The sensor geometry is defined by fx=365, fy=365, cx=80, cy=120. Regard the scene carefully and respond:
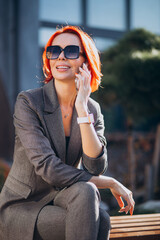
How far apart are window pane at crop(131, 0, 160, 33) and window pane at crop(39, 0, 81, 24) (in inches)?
49.7

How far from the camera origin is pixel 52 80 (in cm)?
234

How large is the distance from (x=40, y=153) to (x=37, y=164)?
2.5 inches

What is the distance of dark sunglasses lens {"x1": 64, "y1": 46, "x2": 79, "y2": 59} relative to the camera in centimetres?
220

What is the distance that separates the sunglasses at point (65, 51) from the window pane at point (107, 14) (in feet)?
16.2

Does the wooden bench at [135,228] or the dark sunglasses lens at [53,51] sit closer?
the dark sunglasses lens at [53,51]

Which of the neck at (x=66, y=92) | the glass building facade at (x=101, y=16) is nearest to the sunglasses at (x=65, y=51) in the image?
the neck at (x=66, y=92)

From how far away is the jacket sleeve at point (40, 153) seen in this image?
6.57ft

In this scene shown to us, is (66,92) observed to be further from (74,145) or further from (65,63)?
(74,145)

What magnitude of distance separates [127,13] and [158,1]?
2.83ft

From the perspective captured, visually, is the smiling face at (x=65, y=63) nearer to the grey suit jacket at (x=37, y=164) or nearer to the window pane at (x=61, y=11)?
the grey suit jacket at (x=37, y=164)

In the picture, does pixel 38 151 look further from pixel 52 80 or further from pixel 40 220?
pixel 52 80

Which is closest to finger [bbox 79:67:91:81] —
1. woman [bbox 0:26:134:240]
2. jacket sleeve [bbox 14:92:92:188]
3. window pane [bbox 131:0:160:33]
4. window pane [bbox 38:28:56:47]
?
woman [bbox 0:26:134:240]

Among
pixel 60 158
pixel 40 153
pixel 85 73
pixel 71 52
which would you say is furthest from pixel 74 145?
pixel 71 52

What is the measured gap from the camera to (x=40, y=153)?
2.02 meters
